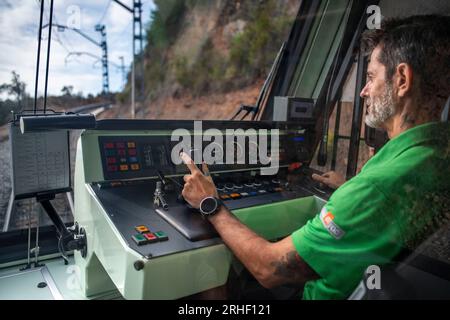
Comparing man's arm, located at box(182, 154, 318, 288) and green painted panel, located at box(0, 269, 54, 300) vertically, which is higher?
man's arm, located at box(182, 154, 318, 288)

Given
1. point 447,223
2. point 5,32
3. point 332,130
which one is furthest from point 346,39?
point 5,32

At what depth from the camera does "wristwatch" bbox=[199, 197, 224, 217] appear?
965 mm

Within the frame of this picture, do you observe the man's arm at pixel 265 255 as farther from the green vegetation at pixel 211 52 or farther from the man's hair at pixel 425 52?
the green vegetation at pixel 211 52

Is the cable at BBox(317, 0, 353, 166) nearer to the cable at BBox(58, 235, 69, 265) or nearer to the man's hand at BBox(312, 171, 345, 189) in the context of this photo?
the man's hand at BBox(312, 171, 345, 189)

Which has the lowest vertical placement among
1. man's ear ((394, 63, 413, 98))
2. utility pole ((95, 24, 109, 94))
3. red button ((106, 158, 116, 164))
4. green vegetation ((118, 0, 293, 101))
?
red button ((106, 158, 116, 164))

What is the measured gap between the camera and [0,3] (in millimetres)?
1051

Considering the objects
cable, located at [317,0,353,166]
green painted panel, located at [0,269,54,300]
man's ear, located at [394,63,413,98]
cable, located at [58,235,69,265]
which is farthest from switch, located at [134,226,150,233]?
cable, located at [317,0,353,166]

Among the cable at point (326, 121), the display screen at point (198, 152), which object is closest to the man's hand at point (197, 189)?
the display screen at point (198, 152)

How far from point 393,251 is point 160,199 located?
0.70 m

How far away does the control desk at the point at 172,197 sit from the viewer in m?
0.81

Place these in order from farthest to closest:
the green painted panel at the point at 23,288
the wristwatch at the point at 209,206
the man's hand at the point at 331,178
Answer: the man's hand at the point at 331,178
the green painted panel at the point at 23,288
the wristwatch at the point at 209,206

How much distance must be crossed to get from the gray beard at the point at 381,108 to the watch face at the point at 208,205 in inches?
21.5

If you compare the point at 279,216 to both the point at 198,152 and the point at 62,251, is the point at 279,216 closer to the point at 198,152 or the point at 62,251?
the point at 198,152

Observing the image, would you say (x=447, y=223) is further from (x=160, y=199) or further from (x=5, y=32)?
(x=5, y=32)
